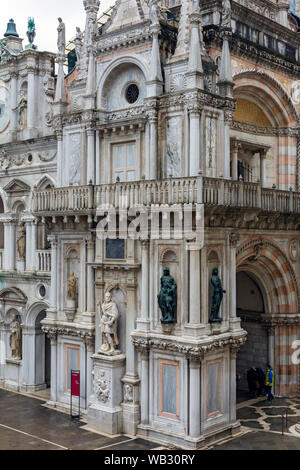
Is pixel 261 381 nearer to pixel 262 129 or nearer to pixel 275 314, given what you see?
pixel 275 314

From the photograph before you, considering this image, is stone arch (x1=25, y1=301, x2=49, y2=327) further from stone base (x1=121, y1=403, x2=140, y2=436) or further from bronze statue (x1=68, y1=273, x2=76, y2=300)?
stone base (x1=121, y1=403, x2=140, y2=436)

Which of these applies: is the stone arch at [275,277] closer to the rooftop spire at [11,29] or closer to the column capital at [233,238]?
the column capital at [233,238]

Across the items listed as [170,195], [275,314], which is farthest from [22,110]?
[275,314]

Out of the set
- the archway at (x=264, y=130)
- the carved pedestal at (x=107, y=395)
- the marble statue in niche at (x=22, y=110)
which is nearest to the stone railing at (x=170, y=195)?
the archway at (x=264, y=130)

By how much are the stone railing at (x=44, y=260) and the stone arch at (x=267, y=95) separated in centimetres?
1016

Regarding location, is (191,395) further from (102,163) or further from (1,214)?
(1,214)

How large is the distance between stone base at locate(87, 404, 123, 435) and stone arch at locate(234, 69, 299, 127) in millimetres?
12951

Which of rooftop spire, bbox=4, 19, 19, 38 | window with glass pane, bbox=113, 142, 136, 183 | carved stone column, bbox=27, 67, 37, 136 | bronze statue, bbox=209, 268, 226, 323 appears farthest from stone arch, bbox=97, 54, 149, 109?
rooftop spire, bbox=4, 19, 19, 38

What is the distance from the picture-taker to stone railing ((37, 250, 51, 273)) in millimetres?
28078

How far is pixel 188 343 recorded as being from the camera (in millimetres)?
20969

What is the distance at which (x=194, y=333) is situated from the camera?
2103cm

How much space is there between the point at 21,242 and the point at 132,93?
8944mm

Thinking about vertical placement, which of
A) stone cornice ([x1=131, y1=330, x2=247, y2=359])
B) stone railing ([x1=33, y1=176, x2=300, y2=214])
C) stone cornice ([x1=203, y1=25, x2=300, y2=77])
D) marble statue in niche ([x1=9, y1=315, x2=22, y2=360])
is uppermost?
stone cornice ([x1=203, y1=25, x2=300, y2=77])
